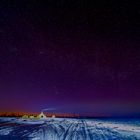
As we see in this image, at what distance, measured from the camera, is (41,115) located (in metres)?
85.9

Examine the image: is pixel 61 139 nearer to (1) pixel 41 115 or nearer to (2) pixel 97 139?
(2) pixel 97 139

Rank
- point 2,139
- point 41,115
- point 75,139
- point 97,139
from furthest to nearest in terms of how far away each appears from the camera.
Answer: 1. point 41,115
2. point 97,139
3. point 75,139
4. point 2,139

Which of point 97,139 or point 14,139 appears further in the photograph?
point 97,139

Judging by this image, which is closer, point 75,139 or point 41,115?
point 75,139

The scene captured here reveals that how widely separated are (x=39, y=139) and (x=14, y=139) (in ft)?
4.97

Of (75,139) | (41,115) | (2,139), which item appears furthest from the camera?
(41,115)

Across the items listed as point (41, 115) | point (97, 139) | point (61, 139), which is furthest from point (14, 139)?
point (41, 115)

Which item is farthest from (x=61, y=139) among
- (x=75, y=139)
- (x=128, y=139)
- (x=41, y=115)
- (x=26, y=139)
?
(x=41, y=115)

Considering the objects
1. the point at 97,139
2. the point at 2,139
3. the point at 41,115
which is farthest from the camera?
the point at 41,115

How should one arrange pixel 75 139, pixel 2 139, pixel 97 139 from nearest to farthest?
1. pixel 2 139
2. pixel 75 139
3. pixel 97 139

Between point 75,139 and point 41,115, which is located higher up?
point 41,115

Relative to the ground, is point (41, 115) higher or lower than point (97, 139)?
higher

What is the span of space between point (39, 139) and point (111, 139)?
207 inches

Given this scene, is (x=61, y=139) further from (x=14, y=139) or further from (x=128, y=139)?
(x=128, y=139)
